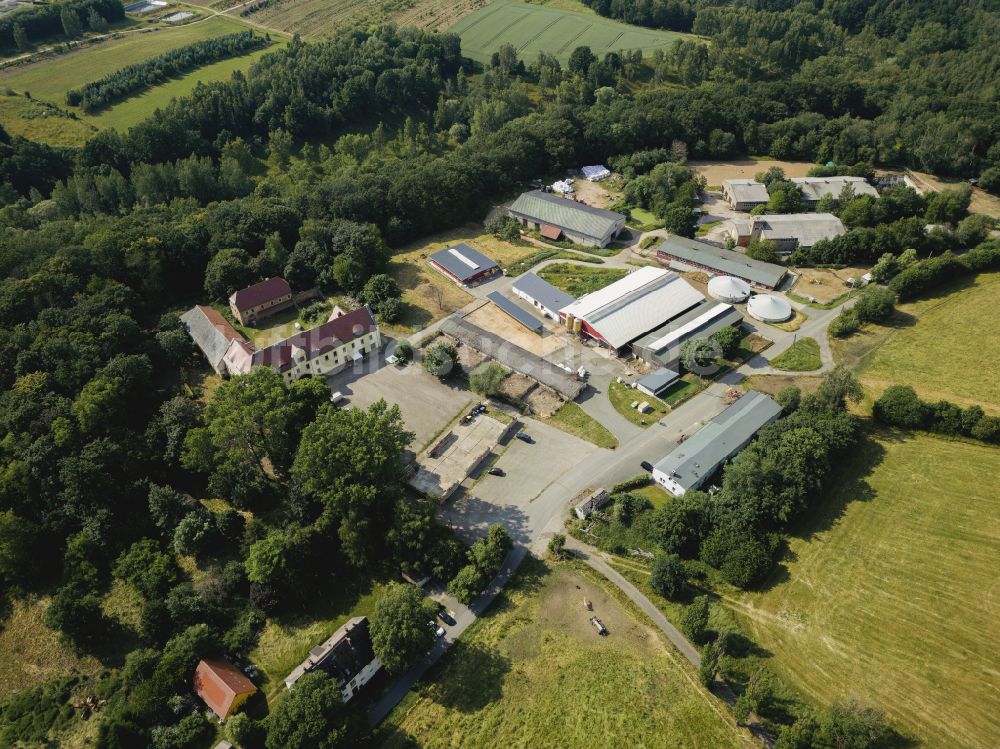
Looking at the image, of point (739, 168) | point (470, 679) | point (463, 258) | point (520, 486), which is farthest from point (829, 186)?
point (470, 679)

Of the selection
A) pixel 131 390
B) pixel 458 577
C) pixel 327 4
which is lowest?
pixel 458 577

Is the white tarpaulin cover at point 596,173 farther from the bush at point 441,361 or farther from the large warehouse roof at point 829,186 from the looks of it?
the bush at point 441,361

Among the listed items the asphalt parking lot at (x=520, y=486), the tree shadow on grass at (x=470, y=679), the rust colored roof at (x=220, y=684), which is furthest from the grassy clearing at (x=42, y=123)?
the tree shadow on grass at (x=470, y=679)

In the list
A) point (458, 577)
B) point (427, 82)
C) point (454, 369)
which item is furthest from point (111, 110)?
point (458, 577)

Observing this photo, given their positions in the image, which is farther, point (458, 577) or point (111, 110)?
point (111, 110)

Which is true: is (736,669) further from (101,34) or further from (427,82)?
(101,34)

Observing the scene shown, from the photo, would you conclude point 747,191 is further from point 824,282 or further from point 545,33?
point 545,33
